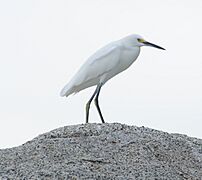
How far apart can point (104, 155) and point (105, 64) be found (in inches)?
101

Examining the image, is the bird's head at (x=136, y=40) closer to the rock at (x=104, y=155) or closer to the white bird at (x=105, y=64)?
the white bird at (x=105, y=64)

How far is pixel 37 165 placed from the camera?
7.07m

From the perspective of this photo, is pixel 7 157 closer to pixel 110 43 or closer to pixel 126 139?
pixel 126 139

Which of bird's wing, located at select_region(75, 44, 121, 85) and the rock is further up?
bird's wing, located at select_region(75, 44, 121, 85)

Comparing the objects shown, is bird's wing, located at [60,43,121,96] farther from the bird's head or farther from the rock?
the rock

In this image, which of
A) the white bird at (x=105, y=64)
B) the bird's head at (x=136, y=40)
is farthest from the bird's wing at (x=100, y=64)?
the bird's head at (x=136, y=40)

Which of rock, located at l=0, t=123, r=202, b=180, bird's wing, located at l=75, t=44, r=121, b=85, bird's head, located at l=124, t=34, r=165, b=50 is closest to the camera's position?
rock, located at l=0, t=123, r=202, b=180

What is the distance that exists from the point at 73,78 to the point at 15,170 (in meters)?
3.28

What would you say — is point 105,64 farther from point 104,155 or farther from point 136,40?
point 104,155

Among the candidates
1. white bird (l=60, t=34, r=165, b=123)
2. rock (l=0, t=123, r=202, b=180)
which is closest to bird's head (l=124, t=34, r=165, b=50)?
white bird (l=60, t=34, r=165, b=123)

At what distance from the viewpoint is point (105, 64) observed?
967 centimetres

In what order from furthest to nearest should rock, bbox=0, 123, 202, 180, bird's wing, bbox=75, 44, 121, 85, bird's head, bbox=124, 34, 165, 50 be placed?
1. bird's head, bbox=124, 34, 165, 50
2. bird's wing, bbox=75, 44, 121, 85
3. rock, bbox=0, 123, 202, 180

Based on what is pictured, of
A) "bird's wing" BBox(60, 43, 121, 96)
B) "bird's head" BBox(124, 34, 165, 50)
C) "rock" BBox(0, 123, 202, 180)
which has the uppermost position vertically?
"bird's head" BBox(124, 34, 165, 50)

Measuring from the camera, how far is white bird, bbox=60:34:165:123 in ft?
31.8
